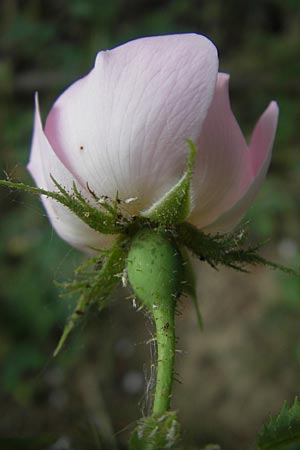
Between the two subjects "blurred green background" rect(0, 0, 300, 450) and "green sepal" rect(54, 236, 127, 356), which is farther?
"blurred green background" rect(0, 0, 300, 450)

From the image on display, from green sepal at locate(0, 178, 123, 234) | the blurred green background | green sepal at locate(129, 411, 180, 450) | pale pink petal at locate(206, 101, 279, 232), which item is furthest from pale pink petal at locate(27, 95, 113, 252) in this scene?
the blurred green background

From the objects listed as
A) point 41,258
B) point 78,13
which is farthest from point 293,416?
point 78,13

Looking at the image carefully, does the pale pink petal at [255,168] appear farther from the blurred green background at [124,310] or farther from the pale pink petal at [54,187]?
the blurred green background at [124,310]

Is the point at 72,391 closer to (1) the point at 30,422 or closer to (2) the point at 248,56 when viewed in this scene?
(1) the point at 30,422

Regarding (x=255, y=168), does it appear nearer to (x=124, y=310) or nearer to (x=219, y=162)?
(x=219, y=162)

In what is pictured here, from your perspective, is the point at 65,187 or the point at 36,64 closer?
the point at 65,187

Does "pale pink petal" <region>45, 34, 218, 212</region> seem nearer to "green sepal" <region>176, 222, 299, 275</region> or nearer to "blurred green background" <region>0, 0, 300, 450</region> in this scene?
"green sepal" <region>176, 222, 299, 275</region>
